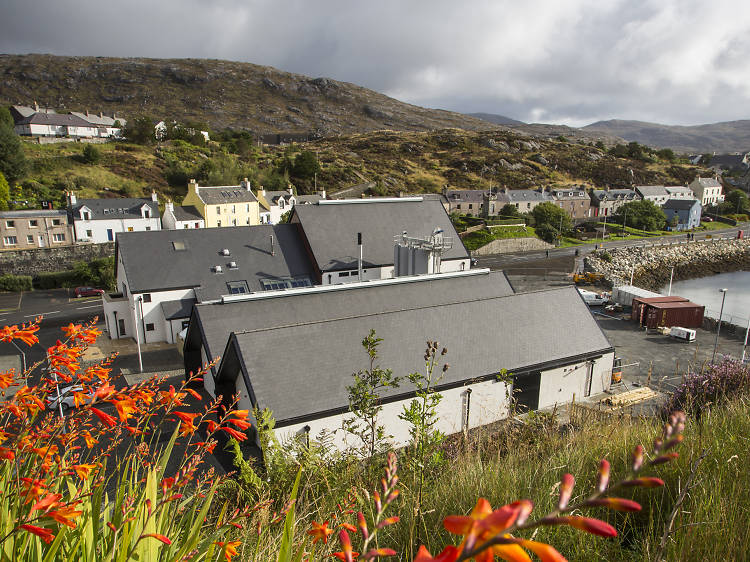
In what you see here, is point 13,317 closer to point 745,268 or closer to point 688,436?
point 688,436

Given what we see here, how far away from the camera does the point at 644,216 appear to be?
8269 cm

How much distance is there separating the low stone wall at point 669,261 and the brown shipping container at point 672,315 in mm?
16602

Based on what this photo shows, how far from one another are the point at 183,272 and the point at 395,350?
1809cm

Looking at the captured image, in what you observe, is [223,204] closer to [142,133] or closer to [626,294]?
[142,133]

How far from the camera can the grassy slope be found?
318cm

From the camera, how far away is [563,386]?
62.8 ft

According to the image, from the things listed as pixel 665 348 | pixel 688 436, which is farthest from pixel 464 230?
pixel 688 436

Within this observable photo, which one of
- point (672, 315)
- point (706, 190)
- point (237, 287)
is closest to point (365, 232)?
point (237, 287)

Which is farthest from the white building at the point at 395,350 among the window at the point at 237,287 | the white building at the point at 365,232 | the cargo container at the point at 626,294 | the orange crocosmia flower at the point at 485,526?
the cargo container at the point at 626,294

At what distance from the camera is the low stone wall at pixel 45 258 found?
43.3m

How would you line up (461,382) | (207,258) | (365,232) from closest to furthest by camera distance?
(461,382) < (207,258) < (365,232)

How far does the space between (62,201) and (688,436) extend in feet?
228

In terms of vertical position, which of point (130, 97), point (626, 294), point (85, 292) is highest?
point (130, 97)

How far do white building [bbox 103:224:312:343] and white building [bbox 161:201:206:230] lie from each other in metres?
22.6
